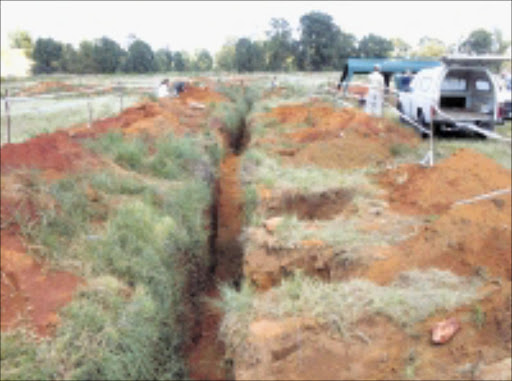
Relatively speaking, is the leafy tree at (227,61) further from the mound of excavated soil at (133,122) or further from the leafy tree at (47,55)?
the mound of excavated soil at (133,122)

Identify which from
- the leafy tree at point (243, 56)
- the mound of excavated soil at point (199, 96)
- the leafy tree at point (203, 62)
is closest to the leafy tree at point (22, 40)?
the leafy tree at point (203, 62)

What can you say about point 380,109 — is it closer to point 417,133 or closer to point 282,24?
point 417,133

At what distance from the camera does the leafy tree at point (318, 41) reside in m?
41.8

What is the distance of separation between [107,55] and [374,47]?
22714 mm

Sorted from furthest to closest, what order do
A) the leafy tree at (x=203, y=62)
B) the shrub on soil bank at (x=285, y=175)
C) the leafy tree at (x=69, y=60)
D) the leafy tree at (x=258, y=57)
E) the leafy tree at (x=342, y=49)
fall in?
the leafy tree at (x=203, y=62), the leafy tree at (x=69, y=60), the leafy tree at (x=258, y=57), the leafy tree at (x=342, y=49), the shrub on soil bank at (x=285, y=175)

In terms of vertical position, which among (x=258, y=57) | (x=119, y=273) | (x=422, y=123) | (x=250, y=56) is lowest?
(x=119, y=273)

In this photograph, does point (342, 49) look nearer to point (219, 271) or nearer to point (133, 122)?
point (133, 122)

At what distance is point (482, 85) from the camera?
43.7 ft

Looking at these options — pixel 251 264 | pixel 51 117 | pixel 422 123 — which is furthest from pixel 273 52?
pixel 251 264

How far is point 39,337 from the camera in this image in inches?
170

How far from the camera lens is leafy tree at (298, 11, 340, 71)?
41844 mm

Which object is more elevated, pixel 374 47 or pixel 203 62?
pixel 374 47

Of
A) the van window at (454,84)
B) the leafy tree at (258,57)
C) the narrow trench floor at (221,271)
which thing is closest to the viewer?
the narrow trench floor at (221,271)

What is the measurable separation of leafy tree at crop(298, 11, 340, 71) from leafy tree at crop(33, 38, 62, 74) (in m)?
22.9
